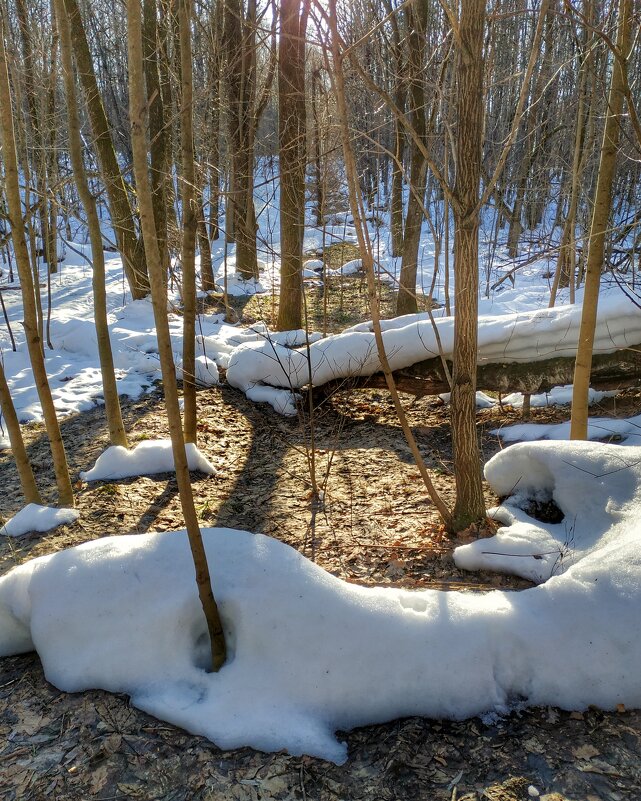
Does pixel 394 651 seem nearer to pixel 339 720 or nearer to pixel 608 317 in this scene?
pixel 339 720

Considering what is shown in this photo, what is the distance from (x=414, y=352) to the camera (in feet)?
20.6

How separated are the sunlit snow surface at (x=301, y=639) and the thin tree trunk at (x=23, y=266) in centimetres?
127

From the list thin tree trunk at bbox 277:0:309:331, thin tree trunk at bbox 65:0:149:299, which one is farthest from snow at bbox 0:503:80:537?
thin tree trunk at bbox 277:0:309:331

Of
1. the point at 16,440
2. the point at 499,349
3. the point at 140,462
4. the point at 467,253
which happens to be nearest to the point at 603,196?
the point at 467,253

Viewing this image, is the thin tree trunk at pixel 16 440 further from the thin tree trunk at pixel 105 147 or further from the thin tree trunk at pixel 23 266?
the thin tree trunk at pixel 105 147

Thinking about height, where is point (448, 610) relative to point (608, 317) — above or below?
below

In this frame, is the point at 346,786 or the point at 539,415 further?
the point at 539,415

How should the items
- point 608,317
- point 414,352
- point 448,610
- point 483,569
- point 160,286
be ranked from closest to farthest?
point 160,286, point 448,610, point 483,569, point 608,317, point 414,352

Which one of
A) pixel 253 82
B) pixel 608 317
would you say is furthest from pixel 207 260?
pixel 608 317

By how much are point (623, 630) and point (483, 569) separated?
1.09 meters

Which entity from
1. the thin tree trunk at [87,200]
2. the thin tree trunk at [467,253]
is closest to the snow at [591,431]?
the thin tree trunk at [467,253]

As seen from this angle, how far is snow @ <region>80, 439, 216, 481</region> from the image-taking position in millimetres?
5137

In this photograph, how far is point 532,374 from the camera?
6125mm

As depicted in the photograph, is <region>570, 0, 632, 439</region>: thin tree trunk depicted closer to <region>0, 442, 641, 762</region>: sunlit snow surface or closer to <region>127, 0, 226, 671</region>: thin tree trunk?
<region>0, 442, 641, 762</region>: sunlit snow surface
